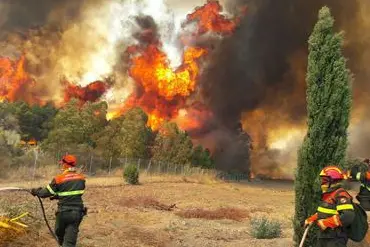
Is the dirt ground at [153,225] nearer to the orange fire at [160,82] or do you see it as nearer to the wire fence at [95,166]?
the wire fence at [95,166]

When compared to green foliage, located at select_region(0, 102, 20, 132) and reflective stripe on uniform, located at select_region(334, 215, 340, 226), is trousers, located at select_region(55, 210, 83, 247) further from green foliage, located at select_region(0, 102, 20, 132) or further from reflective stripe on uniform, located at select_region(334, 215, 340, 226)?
green foliage, located at select_region(0, 102, 20, 132)

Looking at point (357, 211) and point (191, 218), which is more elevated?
point (357, 211)

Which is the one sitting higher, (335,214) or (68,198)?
(335,214)

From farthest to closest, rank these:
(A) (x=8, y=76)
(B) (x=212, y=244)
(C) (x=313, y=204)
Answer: (A) (x=8, y=76), (B) (x=212, y=244), (C) (x=313, y=204)

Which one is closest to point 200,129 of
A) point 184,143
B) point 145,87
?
point 145,87

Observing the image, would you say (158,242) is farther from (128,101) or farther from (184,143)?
(128,101)

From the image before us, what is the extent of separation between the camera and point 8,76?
270 feet

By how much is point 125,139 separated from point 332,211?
39.9m

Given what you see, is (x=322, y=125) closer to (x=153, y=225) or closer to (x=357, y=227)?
(x=357, y=227)

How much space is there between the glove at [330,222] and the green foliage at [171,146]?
42.7m

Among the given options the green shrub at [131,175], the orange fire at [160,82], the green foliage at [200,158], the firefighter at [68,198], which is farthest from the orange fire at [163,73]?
the firefighter at [68,198]

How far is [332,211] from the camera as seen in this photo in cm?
717

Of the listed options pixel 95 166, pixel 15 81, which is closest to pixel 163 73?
pixel 15 81

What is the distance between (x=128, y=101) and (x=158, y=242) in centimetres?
6453
